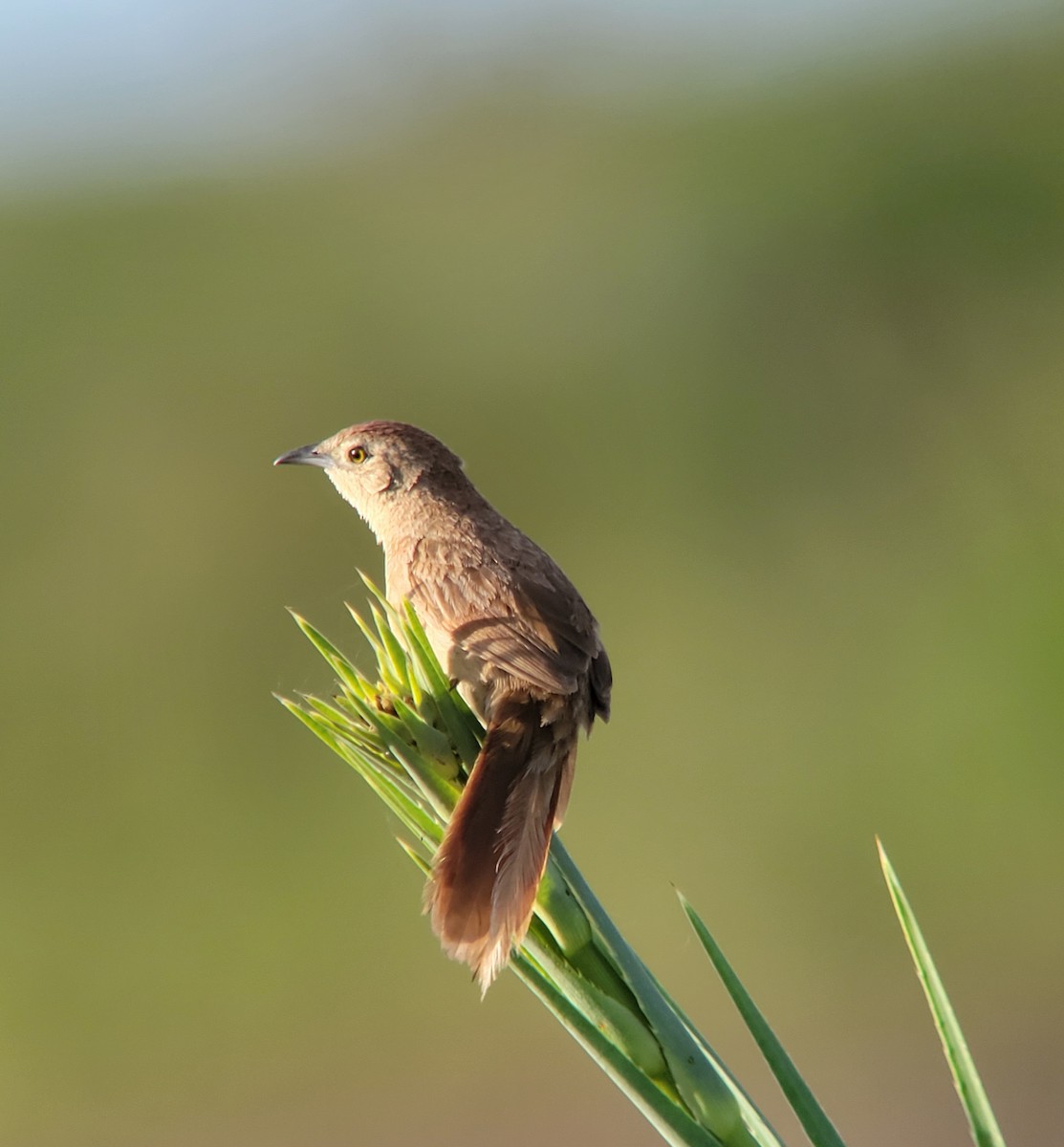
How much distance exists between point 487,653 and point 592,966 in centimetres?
130

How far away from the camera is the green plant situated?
1450 mm

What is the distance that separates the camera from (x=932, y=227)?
38.6 feet

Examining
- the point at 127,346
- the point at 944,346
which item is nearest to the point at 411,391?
the point at 127,346

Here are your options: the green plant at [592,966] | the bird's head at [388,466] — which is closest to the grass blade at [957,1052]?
the green plant at [592,966]

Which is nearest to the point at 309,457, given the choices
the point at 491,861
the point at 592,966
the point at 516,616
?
the point at 516,616

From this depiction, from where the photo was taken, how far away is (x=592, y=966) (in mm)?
1590

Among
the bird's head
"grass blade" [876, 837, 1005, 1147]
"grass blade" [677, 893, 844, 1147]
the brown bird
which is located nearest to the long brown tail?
the brown bird

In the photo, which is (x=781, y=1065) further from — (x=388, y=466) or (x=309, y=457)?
(x=309, y=457)

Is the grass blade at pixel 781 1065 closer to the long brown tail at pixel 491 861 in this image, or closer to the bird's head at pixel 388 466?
the long brown tail at pixel 491 861

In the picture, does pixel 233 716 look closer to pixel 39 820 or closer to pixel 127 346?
pixel 39 820

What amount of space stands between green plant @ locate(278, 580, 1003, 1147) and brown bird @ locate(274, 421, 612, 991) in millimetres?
53

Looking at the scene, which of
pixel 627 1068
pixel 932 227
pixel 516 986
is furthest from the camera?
pixel 932 227

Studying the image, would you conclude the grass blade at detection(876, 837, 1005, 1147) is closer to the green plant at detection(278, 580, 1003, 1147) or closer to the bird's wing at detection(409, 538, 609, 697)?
the green plant at detection(278, 580, 1003, 1147)

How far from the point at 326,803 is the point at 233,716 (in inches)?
37.8
